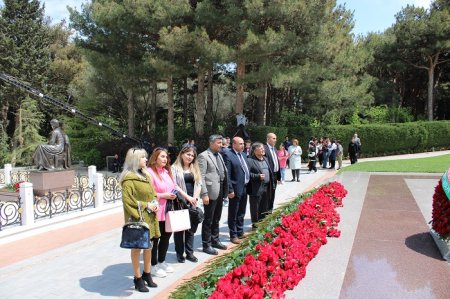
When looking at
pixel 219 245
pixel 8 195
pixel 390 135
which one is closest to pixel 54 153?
pixel 8 195

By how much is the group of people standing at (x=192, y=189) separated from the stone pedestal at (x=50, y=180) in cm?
685

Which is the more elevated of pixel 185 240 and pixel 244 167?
pixel 244 167

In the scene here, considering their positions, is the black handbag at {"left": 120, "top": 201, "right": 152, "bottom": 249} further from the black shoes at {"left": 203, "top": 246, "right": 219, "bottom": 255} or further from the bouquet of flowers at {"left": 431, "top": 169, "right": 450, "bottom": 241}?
the bouquet of flowers at {"left": 431, "top": 169, "right": 450, "bottom": 241}

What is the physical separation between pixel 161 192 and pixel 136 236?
0.80 meters

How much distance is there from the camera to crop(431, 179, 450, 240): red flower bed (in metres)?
5.22

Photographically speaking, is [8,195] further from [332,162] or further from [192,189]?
[332,162]

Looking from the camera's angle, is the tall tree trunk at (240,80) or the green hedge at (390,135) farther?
the green hedge at (390,135)

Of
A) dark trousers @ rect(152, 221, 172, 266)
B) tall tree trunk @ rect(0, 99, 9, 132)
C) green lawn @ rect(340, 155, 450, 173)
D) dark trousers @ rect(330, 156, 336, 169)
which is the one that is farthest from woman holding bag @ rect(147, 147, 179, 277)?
tall tree trunk @ rect(0, 99, 9, 132)

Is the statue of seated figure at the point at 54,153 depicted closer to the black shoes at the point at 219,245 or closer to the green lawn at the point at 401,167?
the black shoes at the point at 219,245

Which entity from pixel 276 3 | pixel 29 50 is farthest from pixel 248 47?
pixel 29 50

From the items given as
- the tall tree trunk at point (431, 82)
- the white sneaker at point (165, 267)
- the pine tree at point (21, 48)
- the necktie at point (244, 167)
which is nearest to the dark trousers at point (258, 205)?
the necktie at point (244, 167)

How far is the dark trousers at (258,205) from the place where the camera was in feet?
23.2

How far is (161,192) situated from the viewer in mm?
5121

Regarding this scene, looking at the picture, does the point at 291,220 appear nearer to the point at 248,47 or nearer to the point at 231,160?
the point at 231,160
